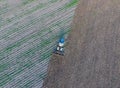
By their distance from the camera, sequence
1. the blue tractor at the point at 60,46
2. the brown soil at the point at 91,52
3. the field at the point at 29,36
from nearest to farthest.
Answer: the field at the point at 29,36, the brown soil at the point at 91,52, the blue tractor at the point at 60,46

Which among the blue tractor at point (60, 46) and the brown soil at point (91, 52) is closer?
the brown soil at point (91, 52)

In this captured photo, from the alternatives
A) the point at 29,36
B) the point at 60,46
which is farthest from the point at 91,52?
the point at 29,36

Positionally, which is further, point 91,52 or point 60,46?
point 91,52

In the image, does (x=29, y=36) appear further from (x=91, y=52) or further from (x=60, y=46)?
(x=91, y=52)

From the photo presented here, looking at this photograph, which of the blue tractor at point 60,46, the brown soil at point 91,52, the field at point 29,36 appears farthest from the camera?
the blue tractor at point 60,46

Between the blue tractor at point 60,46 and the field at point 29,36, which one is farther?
the blue tractor at point 60,46

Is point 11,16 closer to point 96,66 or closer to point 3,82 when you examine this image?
point 3,82

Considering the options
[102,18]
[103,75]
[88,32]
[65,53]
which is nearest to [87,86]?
[103,75]

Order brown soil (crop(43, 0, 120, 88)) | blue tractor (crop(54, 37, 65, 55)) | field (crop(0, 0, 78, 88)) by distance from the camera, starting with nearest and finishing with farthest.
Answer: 1. field (crop(0, 0, 78, 88))
2. brown soil (crop(43, 0, 120, 88))
3. blue tractor (crop(54, 37, 65, 55))
